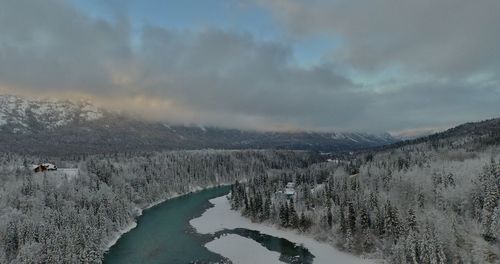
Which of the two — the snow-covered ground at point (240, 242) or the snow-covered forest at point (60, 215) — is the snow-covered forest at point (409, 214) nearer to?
the snow-covered ground at point (240, 242)

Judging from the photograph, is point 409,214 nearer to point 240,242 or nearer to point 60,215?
point 240,242

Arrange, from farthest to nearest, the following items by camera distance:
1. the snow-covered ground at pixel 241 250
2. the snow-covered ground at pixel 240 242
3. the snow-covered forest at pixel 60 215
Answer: the snow-covered ground at pixel 240 242 < the snow-covered ground at pixel 241 250 < the snow-covered forest at pixel 60 215

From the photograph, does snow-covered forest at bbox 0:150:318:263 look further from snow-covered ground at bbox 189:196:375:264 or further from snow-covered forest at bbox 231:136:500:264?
snow-covered forest at bbox 231:136:500:264

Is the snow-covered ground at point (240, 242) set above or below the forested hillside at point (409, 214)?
below

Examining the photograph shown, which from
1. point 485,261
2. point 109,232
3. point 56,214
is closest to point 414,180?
Result: point 485,261

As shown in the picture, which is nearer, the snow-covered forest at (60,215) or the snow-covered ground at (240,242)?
the snow-covered forest at (60,215)

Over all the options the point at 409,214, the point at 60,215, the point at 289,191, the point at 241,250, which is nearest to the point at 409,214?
the point at 409,214

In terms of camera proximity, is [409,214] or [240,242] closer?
[409,214]

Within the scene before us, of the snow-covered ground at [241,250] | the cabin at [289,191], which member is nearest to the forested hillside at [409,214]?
the cabin at [289,191]
